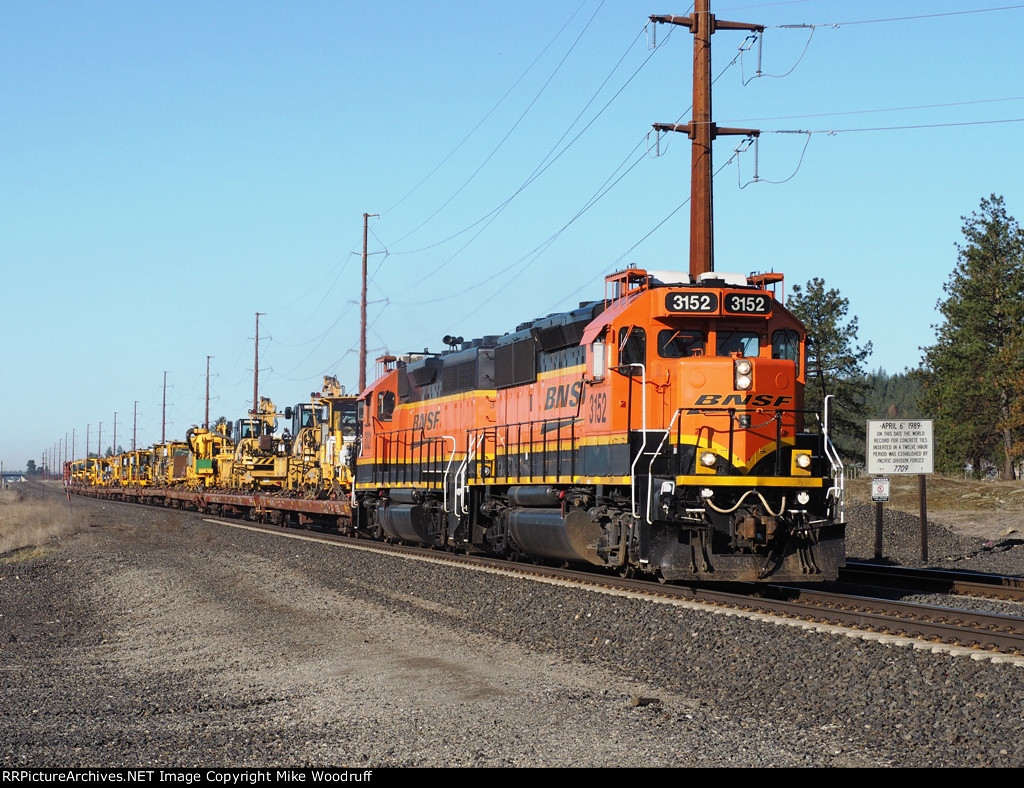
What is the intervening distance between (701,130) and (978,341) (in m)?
42.0

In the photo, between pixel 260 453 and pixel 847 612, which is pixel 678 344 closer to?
pixel 847 612

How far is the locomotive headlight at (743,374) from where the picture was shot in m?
13.7

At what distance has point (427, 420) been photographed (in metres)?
23.2

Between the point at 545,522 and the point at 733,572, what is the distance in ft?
12.3

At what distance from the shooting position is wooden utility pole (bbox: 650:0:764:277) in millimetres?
19375

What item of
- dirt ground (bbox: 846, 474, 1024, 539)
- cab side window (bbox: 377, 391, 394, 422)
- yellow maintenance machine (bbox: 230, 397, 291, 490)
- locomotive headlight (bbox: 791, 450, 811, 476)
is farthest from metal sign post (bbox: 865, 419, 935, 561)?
yellow maintenance machine (bbox: 230, 397, 291, 490)

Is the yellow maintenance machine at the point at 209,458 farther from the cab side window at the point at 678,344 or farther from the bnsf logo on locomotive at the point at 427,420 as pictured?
the cab side window at the point at 678,344

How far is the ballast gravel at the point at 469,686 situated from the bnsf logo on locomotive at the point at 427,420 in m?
6.97

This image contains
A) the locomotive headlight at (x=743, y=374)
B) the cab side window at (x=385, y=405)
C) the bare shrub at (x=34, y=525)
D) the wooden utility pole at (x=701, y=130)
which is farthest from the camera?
the bare shrub at (x=34, y=525)

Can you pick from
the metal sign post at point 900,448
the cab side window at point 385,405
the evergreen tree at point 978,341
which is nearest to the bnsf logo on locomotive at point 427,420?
the cab side window at point 385,405

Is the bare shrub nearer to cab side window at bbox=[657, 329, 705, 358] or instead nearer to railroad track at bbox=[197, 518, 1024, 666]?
railroad track at bbox=[197, 518, 1024, 666]

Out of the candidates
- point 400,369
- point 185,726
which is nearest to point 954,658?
point 185,726

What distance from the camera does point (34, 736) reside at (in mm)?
7320

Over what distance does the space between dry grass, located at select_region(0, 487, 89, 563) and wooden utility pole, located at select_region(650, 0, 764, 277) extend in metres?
15.8
